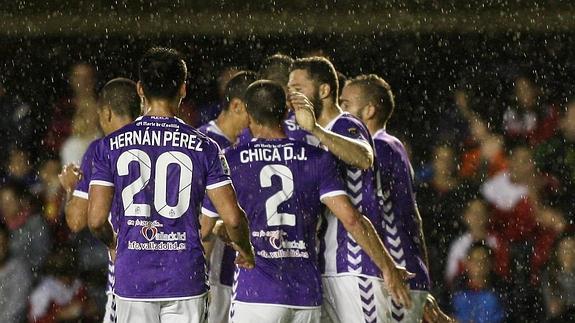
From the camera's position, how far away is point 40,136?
12.6m

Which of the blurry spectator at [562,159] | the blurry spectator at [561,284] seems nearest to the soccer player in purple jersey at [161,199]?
the blurry spectator at [561,284]

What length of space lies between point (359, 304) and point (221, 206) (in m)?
1.53

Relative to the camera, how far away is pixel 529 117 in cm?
1240

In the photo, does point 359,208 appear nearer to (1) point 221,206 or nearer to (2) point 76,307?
(1) point 221,206

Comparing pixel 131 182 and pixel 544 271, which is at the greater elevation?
pixel 131 182

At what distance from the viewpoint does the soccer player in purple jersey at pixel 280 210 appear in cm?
764

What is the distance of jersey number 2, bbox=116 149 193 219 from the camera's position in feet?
22.6

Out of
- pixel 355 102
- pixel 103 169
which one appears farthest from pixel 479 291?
pixel 103 169

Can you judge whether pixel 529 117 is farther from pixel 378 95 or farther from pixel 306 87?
pixel 306 87

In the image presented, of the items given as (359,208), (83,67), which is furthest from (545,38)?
(359,208)

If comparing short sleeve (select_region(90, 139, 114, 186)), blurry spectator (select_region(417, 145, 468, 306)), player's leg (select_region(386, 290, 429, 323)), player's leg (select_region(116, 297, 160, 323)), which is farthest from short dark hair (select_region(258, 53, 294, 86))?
blurry spectator (select_region(417, 145, 468, 306))

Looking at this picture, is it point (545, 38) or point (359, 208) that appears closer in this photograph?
point (359, 208)

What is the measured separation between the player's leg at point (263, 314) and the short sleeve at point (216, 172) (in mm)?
980

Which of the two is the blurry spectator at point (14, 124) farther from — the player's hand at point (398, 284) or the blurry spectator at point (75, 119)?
the player's hand at point (398, 284)
